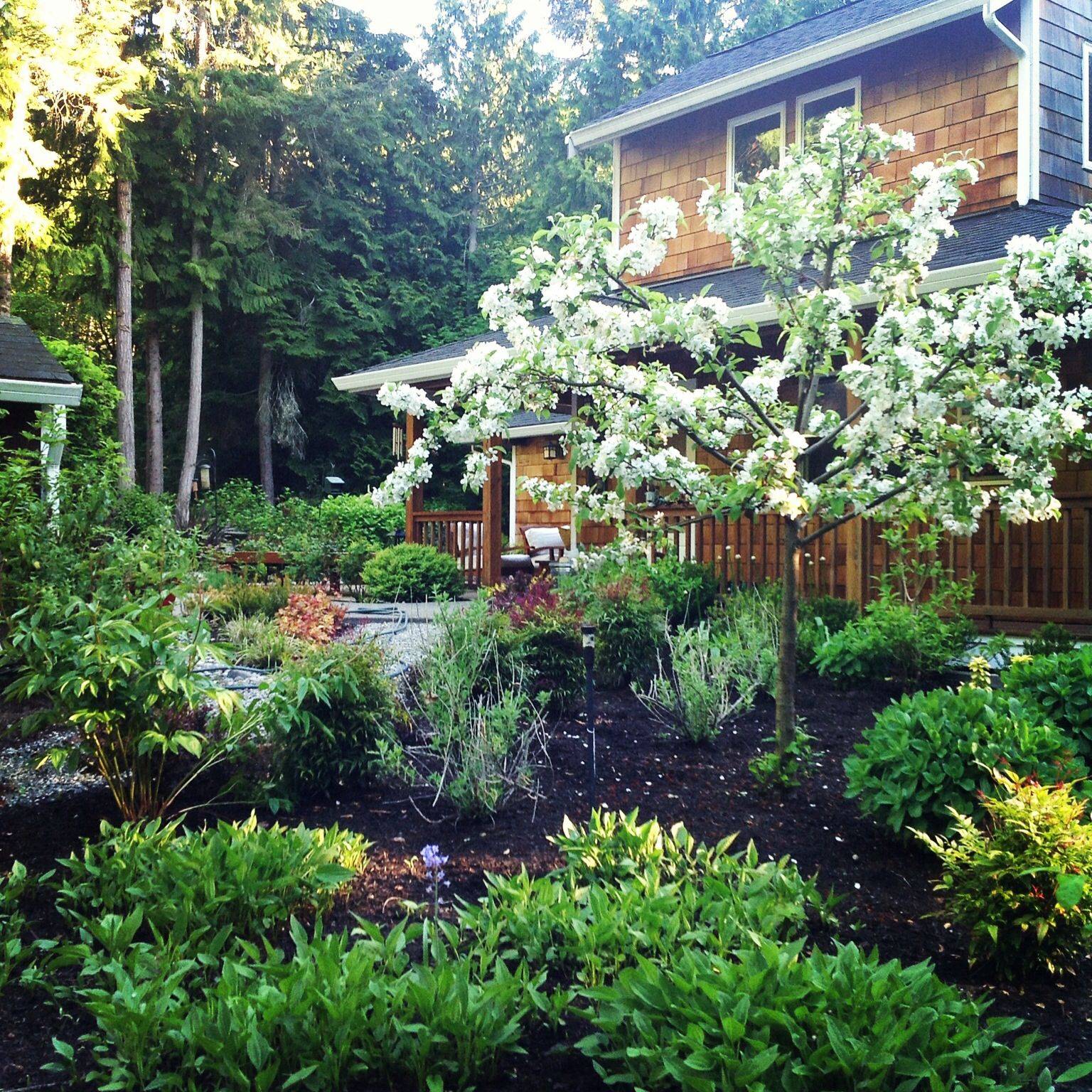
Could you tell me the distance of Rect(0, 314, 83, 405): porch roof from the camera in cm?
1012

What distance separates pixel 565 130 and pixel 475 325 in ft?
24.1

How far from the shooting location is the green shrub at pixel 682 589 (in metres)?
7.77

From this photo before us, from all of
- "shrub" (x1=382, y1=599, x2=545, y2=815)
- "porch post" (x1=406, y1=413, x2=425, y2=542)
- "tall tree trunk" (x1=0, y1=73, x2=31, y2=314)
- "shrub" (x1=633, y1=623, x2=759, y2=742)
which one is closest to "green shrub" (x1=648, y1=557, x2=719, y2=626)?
"shrub" (x1=633, y1=623, x2=759, y2=742)

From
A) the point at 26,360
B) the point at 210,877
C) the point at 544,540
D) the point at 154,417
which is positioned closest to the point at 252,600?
the point at 26,360

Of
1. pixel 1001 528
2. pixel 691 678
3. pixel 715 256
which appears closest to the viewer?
pixel 691 678

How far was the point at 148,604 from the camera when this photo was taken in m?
3.63

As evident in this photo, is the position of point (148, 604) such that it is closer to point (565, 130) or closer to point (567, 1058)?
point (567, 1058)

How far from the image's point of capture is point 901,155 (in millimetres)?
10164

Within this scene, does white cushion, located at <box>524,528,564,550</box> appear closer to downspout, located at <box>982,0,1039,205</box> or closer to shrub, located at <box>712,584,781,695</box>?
shrub, located at <box>712,584,781,695</box>

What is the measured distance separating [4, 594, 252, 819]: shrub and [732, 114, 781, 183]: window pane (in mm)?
9002

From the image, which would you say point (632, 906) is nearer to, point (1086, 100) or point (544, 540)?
point (1086, 100)

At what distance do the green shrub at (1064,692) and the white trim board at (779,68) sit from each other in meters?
7.22

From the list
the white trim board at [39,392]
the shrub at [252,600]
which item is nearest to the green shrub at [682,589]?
the shrub at [252,600]

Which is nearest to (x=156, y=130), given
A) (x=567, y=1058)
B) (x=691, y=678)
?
(x=691, y=678)
